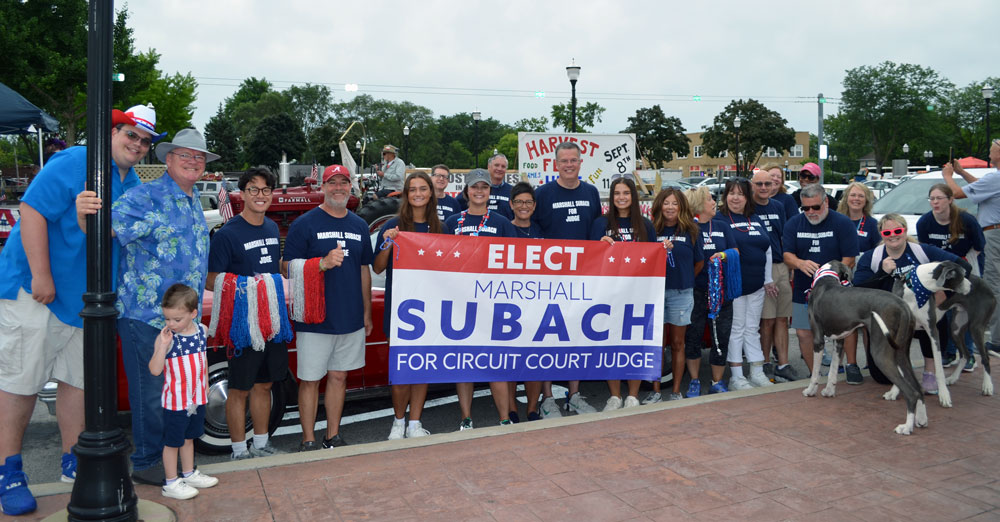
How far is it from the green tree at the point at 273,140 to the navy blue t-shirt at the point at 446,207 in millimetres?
83798

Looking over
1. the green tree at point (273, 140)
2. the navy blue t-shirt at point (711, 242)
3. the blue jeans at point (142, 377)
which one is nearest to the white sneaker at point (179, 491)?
the blue jeans at point (142, 377)

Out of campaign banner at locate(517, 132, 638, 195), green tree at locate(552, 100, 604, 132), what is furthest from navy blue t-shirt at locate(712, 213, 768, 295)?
green tree at locate(552, 100, 604, 132)

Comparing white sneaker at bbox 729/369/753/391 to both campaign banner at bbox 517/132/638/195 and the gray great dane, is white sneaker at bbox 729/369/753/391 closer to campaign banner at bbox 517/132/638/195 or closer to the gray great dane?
the gray great dane

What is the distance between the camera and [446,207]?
24.6 ft

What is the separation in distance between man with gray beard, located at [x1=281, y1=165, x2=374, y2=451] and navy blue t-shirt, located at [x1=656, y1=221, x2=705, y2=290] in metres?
2.60

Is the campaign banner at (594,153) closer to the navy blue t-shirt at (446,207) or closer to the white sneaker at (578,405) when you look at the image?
the navy blue t-shirt at (446,207)

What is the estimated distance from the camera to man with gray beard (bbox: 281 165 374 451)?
5.07m

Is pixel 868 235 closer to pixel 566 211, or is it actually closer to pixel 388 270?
pixel 566 211

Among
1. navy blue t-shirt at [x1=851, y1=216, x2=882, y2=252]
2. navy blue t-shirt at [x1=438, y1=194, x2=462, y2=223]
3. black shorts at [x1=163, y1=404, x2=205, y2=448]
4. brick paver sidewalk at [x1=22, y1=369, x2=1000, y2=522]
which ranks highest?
navy blue t-shirt at [x1=438, y1=194, x2=462, y2=223]

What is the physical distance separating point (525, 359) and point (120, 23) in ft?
113

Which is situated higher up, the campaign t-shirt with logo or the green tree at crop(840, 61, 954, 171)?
the green tree at crop(840, 61, 954, 171)

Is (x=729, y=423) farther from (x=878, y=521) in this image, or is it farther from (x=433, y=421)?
(x=433, y=421)

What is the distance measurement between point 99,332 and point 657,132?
72.0 meters

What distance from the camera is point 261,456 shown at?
16.7 feet
